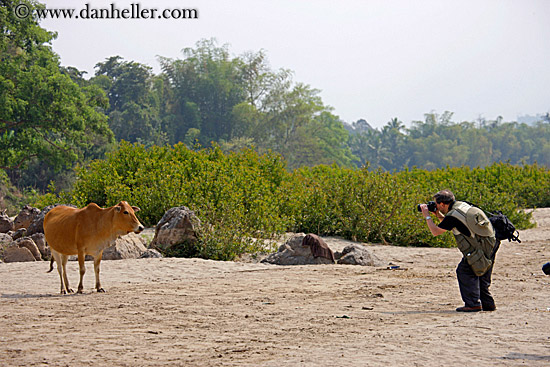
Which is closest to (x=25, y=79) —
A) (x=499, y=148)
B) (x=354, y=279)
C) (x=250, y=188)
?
(x=250, y=188)

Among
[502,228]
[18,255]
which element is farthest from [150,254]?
[502,228]

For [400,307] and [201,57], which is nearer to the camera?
[400,307]

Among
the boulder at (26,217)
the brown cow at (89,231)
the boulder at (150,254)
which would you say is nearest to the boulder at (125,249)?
the boulder at (150,254)

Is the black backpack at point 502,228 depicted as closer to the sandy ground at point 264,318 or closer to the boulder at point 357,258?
the sandy ground at point 264,318

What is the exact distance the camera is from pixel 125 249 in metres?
12.2

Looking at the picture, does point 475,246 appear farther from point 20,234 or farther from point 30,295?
point 20,234

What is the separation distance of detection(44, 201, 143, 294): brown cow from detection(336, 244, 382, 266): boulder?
5.06m

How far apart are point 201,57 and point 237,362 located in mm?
83880

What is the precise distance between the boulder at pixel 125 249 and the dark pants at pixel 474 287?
671cm

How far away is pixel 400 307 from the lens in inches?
311

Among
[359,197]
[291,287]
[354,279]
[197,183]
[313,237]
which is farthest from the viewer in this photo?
[359,197]

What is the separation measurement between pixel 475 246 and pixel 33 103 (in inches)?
1159

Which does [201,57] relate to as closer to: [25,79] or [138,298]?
[25,79]

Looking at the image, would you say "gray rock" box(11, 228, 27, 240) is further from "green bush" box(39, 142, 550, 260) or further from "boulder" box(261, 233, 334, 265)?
"boulder" box(261, 233, 334, 265)
